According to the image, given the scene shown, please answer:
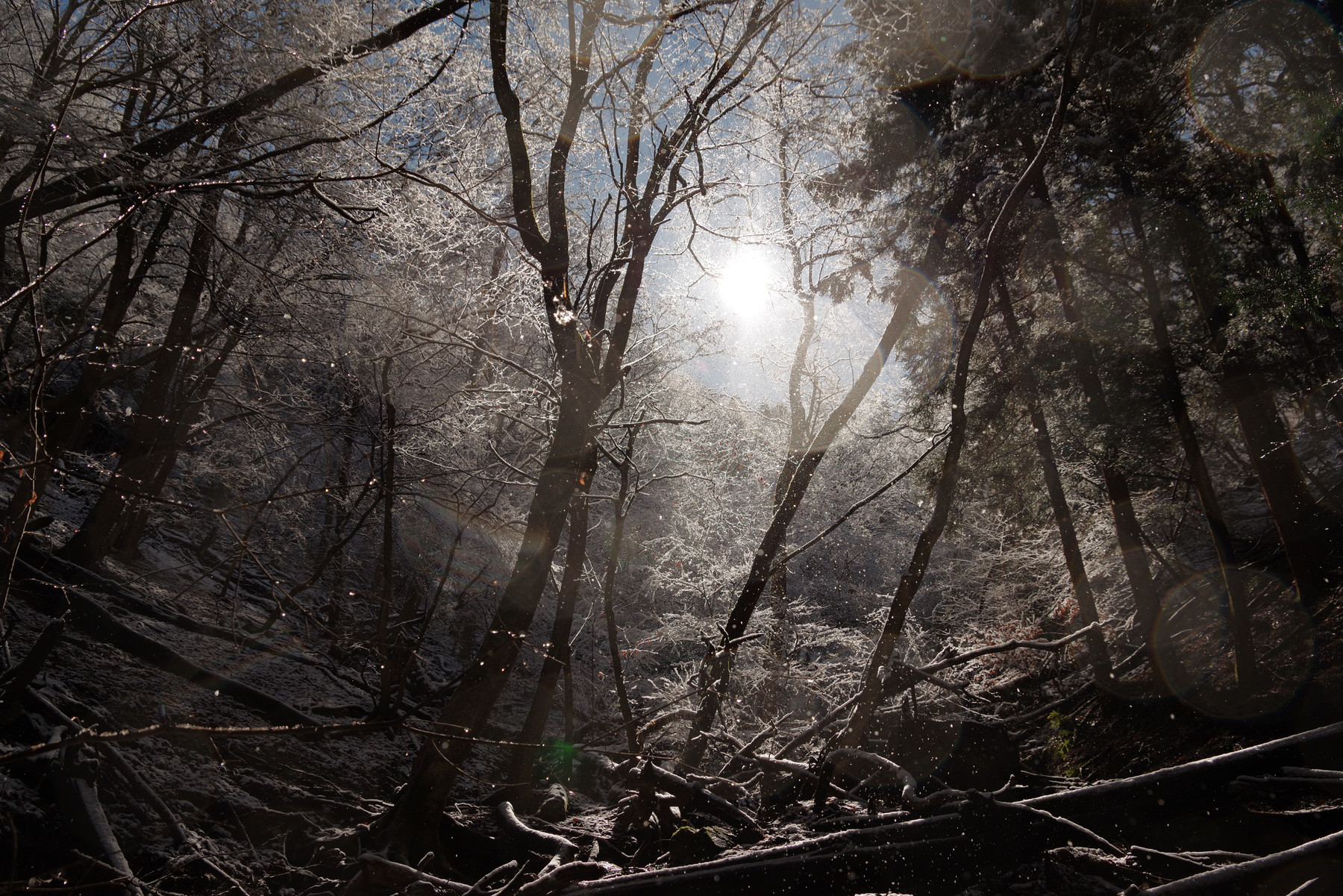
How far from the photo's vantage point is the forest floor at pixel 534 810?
1391 millimetres

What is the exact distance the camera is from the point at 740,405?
13.1 meters

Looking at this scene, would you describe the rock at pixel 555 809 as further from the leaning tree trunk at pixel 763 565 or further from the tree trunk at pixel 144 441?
the tree trunk at pixel 144 441

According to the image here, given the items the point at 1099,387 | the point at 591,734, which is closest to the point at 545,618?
the point at 591,734

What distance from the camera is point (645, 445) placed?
13258 mm

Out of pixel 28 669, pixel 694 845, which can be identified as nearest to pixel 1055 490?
pixel 694 845

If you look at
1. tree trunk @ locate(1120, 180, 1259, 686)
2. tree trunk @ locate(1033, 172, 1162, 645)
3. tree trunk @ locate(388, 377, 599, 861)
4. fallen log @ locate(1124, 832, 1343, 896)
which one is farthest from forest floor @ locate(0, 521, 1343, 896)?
tree trunk @ locate(1033, 172, 1162, 645)

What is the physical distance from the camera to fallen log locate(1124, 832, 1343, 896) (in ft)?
3.36

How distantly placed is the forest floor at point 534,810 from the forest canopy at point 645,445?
0.02 m

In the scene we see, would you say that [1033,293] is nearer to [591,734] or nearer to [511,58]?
[511,58]

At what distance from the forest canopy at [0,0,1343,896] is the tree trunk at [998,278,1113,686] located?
0.08m

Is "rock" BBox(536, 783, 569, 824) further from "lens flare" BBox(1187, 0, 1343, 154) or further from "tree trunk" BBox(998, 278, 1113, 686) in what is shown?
"lens flare" BBox(1187, 0, 1343, 154)

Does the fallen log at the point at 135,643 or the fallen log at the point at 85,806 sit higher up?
the fallen log at the point at 135,643

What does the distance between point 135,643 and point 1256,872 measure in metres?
7.29

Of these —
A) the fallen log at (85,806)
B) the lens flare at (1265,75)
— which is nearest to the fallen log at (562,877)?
the fallen log at (85,806)
